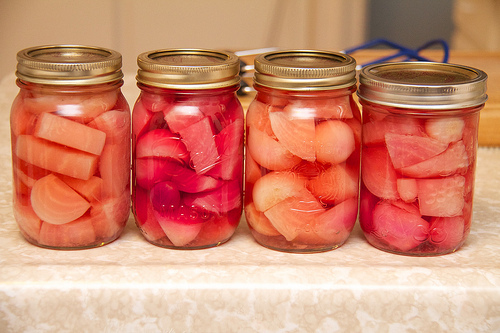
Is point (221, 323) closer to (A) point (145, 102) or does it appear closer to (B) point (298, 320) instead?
(B) point (298, 320)

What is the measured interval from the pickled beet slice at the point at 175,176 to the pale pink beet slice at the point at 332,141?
0.40 ft

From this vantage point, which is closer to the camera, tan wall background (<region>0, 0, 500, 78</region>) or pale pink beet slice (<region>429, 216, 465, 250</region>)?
A: pale pink beet slice (<region>429, 216, 465, 250</region>)

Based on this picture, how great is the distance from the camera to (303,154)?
0.71m

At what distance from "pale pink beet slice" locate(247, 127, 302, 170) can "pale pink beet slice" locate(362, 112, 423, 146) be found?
0.09m

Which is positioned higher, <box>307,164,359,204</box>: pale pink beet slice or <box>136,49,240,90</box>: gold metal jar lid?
<box>136,49,240,90</box>: gold metal jar lid

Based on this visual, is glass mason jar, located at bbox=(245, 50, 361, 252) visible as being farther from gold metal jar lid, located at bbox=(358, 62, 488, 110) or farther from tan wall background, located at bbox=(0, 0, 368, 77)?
tan wall background, located at bbox=(0, 0, 368, 77)

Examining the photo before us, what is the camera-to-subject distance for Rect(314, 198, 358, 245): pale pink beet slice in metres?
0.74

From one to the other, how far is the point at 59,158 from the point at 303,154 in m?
0.27

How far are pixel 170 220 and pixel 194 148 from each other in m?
0.09

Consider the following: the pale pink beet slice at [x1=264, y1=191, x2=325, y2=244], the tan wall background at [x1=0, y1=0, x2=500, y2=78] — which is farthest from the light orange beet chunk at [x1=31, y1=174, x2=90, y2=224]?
the tan wall background at [x1=0, y1=0, x2=500, y2=78]

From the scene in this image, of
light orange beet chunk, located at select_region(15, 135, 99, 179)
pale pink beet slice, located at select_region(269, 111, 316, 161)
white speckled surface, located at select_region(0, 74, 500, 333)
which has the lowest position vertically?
white speckled surface, located at select_region(0, 74, 500, 333)

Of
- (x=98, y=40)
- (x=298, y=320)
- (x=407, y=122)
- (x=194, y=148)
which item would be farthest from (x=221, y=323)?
(x=98, y=40)

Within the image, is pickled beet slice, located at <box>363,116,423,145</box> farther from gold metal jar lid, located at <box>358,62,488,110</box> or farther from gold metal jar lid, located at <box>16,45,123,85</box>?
gold metal jar lid, located at <box>16,45,123,85</box>

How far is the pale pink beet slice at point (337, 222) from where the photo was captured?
740 millimetres
